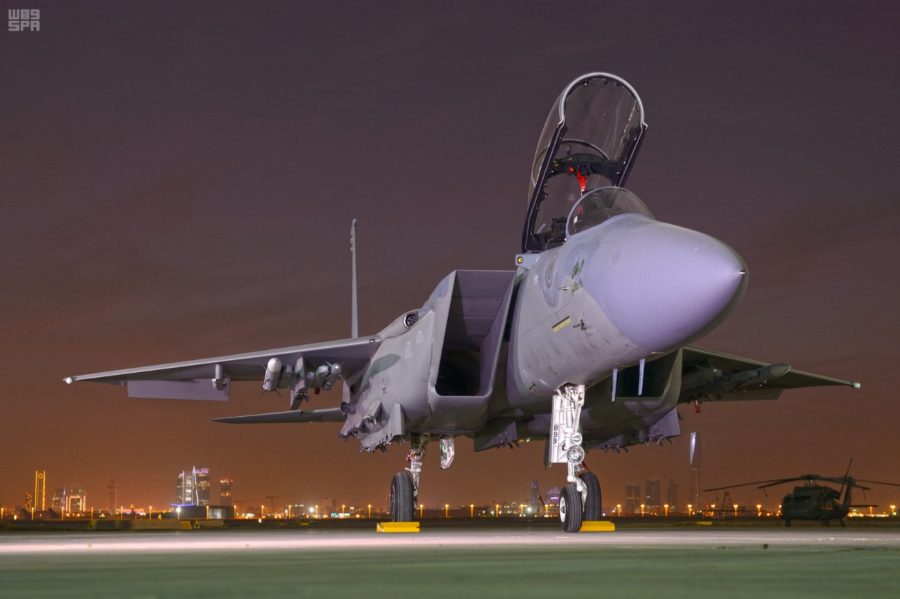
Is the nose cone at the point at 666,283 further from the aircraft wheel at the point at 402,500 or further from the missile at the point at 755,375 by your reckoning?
the aircraft wheel at the point at 402,500

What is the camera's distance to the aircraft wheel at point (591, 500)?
39.0ft

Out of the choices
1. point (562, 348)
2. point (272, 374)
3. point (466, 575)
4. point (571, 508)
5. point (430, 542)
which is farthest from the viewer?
point (272, 374)

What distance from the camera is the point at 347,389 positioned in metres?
16.6

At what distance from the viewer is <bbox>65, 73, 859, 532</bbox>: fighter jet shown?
9.41 meters

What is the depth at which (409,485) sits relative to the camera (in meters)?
14.2

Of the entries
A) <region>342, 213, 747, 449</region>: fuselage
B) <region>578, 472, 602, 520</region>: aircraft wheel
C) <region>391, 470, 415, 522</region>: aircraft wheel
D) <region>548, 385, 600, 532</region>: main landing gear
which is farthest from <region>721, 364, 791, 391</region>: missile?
<region>391, 470, 415, 522</region>: aircraft wheel

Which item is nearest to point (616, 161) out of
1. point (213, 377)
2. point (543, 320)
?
point (543, 320)

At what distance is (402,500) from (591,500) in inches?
124

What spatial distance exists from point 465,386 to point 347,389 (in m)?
3.12

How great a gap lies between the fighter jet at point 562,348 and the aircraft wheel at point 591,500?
23 mm

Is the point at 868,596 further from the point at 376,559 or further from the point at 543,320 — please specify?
the point at 543,320

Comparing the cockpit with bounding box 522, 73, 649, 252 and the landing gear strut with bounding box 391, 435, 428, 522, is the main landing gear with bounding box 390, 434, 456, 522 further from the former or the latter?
the cockpit with bounding box 522, 73, 649, 252

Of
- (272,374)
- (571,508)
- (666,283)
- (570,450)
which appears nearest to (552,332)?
(570,450)

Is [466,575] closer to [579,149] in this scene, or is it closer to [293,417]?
[579,149]
